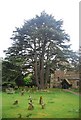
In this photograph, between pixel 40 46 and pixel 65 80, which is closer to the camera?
pixel 40 46

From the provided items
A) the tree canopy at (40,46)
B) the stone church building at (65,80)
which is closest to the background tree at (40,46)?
the tree canopy at (40,46)

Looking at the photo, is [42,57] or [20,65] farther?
[42,57]

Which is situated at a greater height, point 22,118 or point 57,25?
point 57,25

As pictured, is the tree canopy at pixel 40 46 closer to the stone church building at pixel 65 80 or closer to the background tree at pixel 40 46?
the background tree at pixel 40 46

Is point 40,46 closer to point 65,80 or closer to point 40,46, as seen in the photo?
point 40,46

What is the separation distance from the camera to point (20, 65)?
43094mm

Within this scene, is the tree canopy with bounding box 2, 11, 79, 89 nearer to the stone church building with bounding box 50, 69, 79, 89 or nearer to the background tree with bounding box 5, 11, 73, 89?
the background tree with bounding box 5, 11, 73, 89

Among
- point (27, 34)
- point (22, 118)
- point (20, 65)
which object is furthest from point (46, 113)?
point (27, 34)

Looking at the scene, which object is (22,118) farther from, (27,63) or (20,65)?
(27,63)

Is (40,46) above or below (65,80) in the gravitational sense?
above

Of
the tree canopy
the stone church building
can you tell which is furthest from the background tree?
the stone church building

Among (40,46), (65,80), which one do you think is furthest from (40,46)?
(65,80)

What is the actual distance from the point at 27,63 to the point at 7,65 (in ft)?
12.3

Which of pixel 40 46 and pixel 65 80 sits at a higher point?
pixel 40 46
